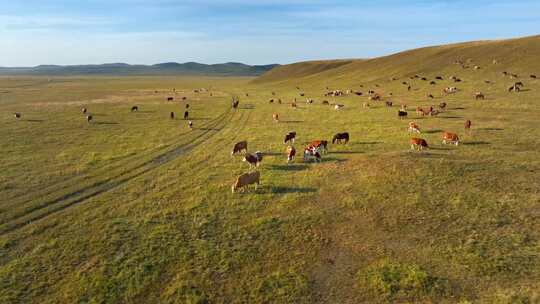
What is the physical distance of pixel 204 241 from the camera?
15.1m

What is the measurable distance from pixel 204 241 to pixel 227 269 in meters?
2.22

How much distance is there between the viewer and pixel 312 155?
2519 centimetres

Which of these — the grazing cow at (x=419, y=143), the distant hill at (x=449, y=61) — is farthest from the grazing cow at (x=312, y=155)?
the distant hill at (x=449, y=61)

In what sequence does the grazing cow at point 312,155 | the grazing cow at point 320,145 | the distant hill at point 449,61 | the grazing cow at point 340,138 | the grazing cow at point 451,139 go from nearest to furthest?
the grazing cow at point 312,155, the grazing cow at point 320,145, the grazing cow at point 451,139, the grazing cow at point 340,138, the distant hill at point 449,61

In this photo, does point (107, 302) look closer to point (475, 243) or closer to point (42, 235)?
point (42, 235)

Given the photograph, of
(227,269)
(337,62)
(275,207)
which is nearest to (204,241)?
(227,269)

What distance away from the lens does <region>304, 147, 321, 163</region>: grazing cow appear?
2481 cm

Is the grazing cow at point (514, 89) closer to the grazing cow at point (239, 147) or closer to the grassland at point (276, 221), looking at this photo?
the grassland at point (276, 221)

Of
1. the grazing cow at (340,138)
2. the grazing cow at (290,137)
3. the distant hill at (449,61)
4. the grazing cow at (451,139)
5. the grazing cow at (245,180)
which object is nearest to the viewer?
the grazing cow at (245,180)

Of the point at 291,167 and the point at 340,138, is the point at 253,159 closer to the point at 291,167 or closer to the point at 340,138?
the point at 291,167

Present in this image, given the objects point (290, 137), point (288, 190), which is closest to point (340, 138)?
point (290, 137)

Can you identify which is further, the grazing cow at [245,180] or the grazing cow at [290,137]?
the grazing cow at [290,137]

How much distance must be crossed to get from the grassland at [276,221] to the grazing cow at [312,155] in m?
0.97

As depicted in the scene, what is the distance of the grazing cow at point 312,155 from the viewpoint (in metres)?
24.8
